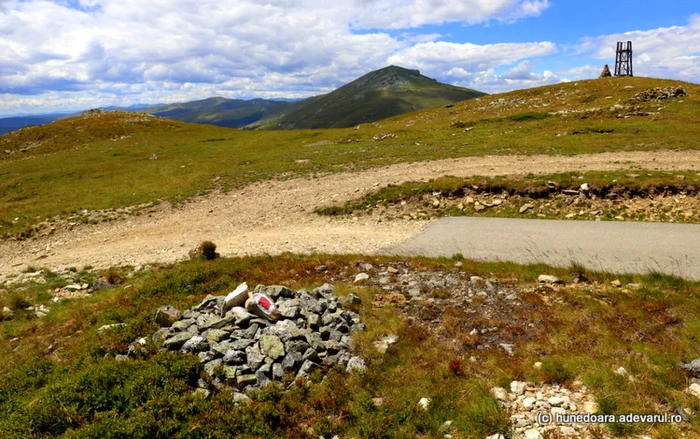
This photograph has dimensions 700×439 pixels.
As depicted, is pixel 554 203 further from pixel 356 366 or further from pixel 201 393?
pixel 201 393

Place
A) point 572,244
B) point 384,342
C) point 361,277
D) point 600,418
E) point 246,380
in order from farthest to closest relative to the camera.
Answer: point 572,244
point 361,277
point 384,342
point 246,380
point 600,418

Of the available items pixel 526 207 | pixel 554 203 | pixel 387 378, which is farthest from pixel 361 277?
pixel 554 203

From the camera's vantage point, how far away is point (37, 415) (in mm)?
6477

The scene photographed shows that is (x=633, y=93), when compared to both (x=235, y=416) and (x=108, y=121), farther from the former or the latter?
(x=108, y=121)

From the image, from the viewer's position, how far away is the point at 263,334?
8578 mm

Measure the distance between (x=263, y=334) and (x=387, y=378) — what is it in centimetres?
305

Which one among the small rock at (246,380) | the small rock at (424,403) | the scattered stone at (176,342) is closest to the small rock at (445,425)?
the small rock at (424,403)

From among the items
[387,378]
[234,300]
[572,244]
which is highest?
[234,300]

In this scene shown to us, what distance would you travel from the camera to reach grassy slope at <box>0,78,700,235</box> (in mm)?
31969

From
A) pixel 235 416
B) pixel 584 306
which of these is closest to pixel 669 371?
pixel 584 306

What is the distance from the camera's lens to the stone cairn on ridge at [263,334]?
25.8 ft

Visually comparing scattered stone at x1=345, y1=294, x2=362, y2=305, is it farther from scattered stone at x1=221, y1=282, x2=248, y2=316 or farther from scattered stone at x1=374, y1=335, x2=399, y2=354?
scattered stone at x1=221, y1=282, x2=248, y2=316

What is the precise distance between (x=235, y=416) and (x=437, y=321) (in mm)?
5505

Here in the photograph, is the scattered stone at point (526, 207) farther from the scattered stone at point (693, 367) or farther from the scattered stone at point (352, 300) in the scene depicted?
the scattered stone at point (693, 367)
